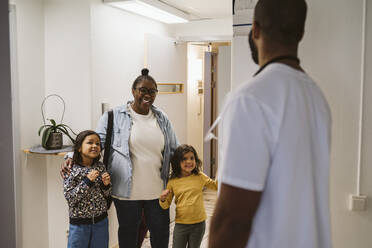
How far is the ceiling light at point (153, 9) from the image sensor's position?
2.82 meters

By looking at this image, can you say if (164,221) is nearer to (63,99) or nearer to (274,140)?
(63,99)

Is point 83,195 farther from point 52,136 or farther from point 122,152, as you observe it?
point 52,136

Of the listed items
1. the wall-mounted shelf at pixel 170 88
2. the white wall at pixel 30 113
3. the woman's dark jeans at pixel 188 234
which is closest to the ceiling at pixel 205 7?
the wall-mounted shelf at pixel 170 88

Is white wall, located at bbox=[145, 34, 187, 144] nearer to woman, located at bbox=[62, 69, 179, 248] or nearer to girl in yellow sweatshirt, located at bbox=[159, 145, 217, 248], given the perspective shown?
woman, located at bbox=[62, 69, 179, 248]

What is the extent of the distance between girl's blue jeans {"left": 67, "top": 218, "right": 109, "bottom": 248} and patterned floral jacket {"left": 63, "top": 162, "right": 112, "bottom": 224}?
31 millimetres

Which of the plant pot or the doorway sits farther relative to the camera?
the doorway

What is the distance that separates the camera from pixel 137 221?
7.53ft

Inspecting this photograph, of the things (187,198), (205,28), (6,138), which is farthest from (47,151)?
(205,28)

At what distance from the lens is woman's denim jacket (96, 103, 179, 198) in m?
2.24

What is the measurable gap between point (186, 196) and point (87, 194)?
615 mm

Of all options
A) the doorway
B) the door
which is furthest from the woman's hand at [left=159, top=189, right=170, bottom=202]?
the door

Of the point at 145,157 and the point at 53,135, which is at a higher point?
the point at 53,135

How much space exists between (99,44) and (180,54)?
1.18m

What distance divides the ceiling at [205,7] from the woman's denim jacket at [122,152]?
1266 mm
